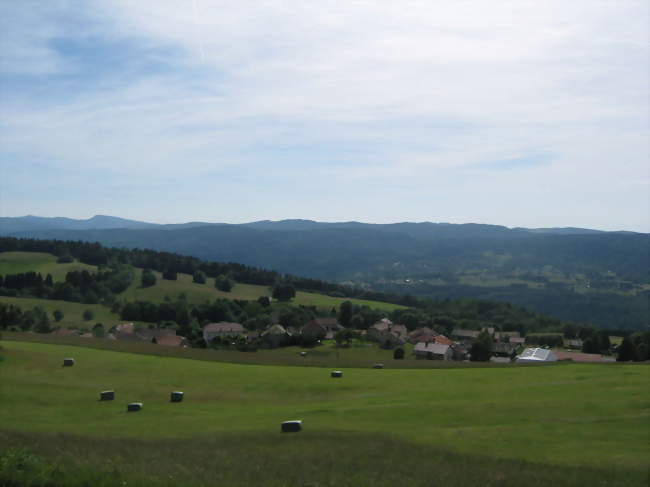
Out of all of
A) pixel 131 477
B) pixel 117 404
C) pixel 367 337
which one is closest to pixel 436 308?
pixel 367 337

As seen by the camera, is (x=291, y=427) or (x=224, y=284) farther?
(x=224, y=284)

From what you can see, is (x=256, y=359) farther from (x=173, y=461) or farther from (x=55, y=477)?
(x=55, y=477)

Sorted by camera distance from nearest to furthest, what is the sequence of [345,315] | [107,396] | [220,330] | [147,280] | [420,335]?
[107,396]
[220,330]
[420,335]
[345,315]
[147,280]

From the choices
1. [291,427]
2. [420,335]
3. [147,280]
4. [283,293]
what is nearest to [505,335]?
[420,335]

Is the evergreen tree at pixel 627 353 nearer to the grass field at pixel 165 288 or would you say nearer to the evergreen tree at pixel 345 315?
the evergreen tree at pixel 345 315

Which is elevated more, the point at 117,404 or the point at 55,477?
the point at 55,477

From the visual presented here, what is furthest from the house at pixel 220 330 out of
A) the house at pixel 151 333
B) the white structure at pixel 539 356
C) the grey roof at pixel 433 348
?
the white structure at pixel 539 356

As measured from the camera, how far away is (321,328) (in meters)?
100

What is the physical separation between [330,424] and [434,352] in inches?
2371

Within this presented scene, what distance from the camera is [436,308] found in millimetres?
152875

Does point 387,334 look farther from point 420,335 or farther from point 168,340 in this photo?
point 168,340

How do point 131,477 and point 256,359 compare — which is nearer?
point 131,477

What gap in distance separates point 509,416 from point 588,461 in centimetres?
535

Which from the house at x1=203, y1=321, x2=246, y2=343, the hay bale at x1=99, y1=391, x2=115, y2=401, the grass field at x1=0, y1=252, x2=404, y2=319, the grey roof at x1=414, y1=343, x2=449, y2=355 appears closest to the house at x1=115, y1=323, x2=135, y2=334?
the house at x1=203, y1=321, x2=246, y2=343
